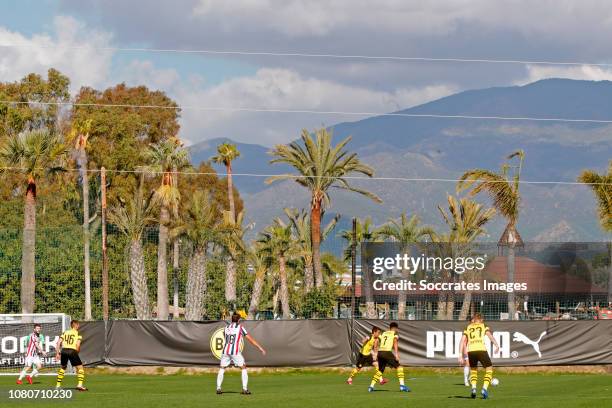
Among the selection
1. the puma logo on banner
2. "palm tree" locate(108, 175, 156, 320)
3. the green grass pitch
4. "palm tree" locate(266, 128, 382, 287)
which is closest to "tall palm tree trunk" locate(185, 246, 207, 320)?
"palm tree" locate(108, 175, 156, 320)

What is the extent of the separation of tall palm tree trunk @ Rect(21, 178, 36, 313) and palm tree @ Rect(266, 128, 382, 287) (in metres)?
12.7

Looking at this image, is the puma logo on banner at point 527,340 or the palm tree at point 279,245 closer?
the puma logo on banner at point 527,340

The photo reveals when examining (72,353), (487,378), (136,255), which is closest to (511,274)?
(487,378)

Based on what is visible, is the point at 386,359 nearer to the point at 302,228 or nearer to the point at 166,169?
the point at 166,169

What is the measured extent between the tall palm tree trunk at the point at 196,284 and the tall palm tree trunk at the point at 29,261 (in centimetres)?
647

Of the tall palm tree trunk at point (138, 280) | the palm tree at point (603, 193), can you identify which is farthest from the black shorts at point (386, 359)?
the palm tree at point (603, 193)

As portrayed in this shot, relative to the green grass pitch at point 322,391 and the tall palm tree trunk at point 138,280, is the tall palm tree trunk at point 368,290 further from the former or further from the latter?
the tall palm tree trunk at point 138,280

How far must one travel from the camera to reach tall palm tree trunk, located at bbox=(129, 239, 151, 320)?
160 ft

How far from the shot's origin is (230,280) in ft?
161

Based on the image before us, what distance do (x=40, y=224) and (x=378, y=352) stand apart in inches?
2235

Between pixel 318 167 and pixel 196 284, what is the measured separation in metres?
13.8

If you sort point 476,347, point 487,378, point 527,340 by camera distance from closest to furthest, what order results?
point 487,378
point 476,347
point 527,340

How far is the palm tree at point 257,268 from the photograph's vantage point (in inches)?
2616

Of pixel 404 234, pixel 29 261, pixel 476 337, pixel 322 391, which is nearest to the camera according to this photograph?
pixel 476 337
